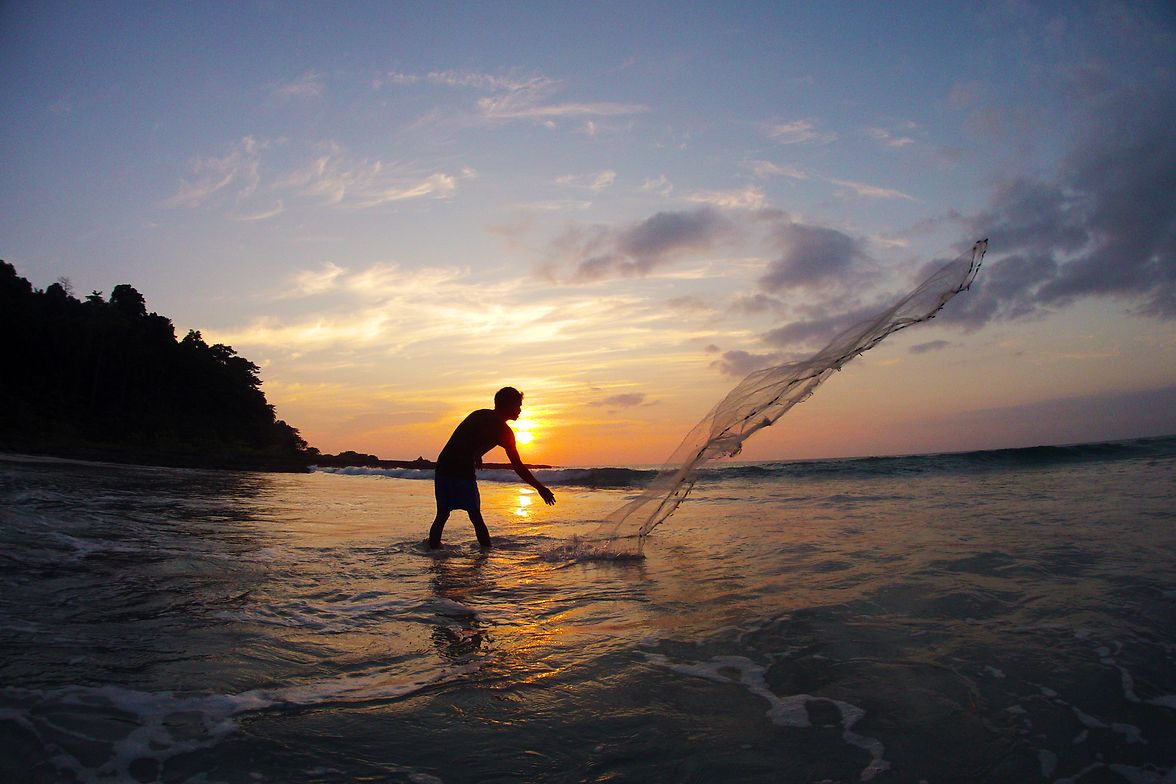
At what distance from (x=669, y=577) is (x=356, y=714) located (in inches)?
152

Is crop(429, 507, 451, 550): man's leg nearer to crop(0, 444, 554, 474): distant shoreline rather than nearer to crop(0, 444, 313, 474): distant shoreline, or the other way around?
crop(0, 444, 554, 474): distant shoreline

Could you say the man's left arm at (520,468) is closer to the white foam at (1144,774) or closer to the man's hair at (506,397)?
the man's hair at (506,397)

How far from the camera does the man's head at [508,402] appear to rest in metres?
7.66

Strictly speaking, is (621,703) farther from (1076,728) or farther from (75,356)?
→ (75,356)

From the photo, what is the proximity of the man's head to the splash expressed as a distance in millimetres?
1993

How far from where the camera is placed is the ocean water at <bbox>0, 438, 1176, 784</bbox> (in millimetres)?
2691

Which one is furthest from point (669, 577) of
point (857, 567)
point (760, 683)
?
point (760, 683)

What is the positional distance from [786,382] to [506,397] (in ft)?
10.6

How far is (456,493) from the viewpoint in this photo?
816 centimetres

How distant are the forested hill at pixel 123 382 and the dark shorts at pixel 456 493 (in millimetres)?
30621

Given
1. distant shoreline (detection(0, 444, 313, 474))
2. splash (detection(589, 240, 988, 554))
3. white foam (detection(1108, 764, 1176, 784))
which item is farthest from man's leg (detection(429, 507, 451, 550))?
distant shoreline (detection(0, 444, 313, 474))

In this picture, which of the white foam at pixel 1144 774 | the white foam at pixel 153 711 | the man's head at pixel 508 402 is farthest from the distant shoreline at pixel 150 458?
the white foam at pixel 1144 774

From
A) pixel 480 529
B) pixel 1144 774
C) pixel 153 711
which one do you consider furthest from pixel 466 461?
pixel 1144 774

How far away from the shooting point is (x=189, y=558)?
664 cm
